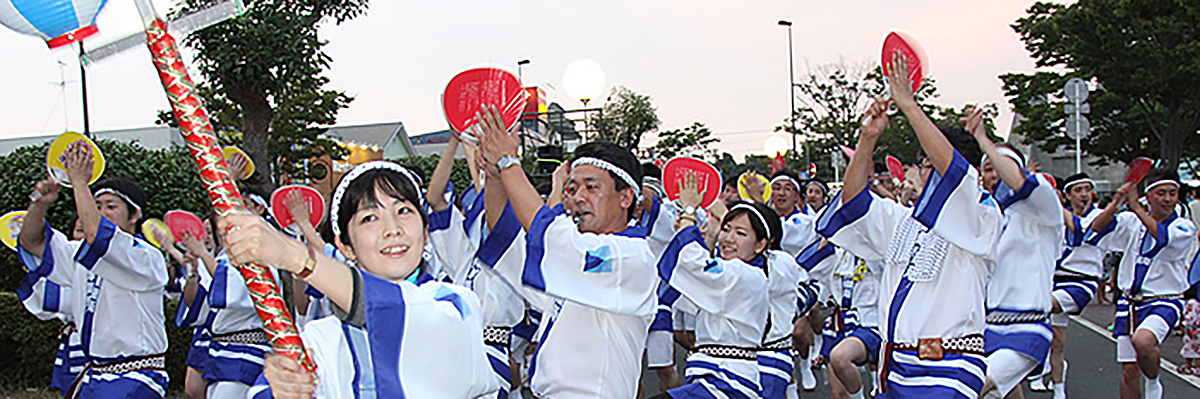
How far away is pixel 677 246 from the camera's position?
12.5 ft

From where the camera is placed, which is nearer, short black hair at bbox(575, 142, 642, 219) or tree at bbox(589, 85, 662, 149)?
short black hair at bbox(575, 142, 642, 219)

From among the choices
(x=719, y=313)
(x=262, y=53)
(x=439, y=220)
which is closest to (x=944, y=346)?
(x=719, y=313)

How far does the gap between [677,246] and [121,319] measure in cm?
325

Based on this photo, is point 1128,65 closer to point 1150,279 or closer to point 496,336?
point 1150,279

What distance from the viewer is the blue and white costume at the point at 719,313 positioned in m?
3.81

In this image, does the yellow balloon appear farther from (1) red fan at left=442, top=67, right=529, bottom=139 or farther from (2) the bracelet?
(2) the bracelet

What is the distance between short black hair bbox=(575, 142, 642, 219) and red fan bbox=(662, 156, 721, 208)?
48.2 inches

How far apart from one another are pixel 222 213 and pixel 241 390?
153 inches

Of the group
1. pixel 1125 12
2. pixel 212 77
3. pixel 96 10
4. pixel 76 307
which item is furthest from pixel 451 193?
pixel 1125 12

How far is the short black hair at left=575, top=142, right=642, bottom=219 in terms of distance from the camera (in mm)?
3625

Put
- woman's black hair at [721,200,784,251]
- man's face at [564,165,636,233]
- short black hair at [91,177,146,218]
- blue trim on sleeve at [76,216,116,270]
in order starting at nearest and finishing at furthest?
man's face at [564,165,636,233], blue trim on sleeve at [76,216,116,270], woman's black hair at [721,200,784,251], short black hair at [91,177,146,218]

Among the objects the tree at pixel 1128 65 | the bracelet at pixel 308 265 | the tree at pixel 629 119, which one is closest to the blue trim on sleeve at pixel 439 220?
the bracelet at pixel 308 265

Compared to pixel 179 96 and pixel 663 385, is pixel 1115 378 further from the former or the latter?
pixel 179 96

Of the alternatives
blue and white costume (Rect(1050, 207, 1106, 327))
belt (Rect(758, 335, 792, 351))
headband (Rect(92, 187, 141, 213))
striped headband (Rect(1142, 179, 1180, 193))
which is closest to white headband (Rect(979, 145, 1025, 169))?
belt (Rect(758, 335, 792, 351))
